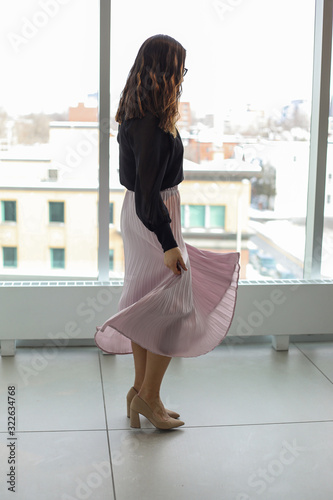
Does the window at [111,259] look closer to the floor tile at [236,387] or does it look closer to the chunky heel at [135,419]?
the floor tile at [236,387]

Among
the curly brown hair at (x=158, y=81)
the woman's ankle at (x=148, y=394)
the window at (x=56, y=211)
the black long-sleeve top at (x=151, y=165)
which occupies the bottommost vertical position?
the woman's ankle at (x=148, y=394)

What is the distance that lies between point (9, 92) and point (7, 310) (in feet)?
3.65

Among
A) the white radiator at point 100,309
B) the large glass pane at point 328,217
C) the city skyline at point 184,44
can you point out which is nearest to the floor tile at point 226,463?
the white radiator at point 100,309

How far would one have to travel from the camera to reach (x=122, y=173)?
239cm

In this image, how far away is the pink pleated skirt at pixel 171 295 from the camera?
91.7 inches

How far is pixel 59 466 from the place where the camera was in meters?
2.22

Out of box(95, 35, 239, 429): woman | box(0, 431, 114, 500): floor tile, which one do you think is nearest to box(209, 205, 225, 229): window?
box(95, 35, 239, 429): woman

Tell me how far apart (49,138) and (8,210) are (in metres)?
0.44

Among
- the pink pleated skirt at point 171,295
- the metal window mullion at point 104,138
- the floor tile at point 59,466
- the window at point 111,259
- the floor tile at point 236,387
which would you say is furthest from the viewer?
the window at point 111,259

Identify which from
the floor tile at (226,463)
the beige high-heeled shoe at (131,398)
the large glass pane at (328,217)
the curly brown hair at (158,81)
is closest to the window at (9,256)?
the beige high-heeled shoe at (131,398)

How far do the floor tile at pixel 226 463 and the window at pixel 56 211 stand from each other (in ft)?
4.33

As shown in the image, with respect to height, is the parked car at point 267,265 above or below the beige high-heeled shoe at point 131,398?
above

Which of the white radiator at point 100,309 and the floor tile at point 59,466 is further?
the white radiator at point 100,309

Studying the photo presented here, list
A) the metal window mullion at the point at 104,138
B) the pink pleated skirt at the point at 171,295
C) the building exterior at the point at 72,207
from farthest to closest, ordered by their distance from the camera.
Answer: the building exterior at the point at 72,207
the metal window mullion at the point at 104,138
the pink pleated skirt at the point at 171,295
